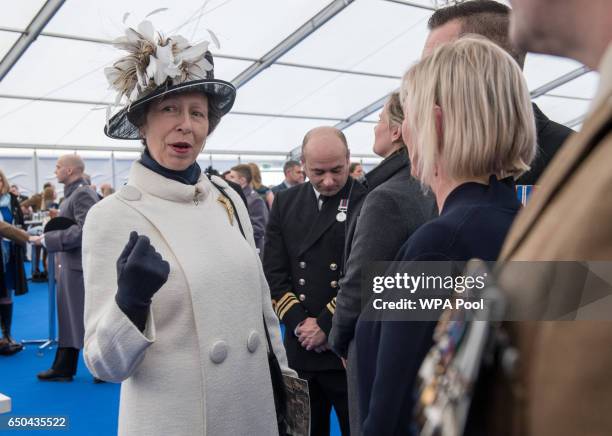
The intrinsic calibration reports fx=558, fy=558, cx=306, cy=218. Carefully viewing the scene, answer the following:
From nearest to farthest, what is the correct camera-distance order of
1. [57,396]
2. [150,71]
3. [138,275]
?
[138,275] < [150,71] < [57,396]

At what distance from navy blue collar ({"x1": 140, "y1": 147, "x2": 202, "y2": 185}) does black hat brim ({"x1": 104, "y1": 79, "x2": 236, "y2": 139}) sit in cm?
11

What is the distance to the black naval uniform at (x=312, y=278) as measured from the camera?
7.98 ft

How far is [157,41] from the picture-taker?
1565mm

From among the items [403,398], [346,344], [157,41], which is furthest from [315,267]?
[403,398]

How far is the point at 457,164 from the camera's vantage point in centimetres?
104

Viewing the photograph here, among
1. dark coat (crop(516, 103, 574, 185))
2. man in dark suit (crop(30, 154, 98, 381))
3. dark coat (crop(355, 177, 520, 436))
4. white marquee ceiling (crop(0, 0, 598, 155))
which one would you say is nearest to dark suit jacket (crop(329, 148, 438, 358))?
dark coat (crop(516, 103, 574, 185))

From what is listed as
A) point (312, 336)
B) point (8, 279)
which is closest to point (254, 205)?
point (8, 279)

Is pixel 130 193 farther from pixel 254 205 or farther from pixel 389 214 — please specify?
pixel 254 205

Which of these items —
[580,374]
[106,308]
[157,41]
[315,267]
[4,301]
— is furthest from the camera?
[4,301]

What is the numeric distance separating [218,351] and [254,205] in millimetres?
4132

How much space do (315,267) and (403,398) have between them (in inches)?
60.9

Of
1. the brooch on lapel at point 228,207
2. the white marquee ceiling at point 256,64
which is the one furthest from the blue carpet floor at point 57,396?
the white marquee ceiling at point 256,64

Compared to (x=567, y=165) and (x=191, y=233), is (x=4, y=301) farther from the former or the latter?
(x=567, y=165)

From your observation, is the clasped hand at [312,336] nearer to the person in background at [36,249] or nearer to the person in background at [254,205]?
the person in background at [254,205]
